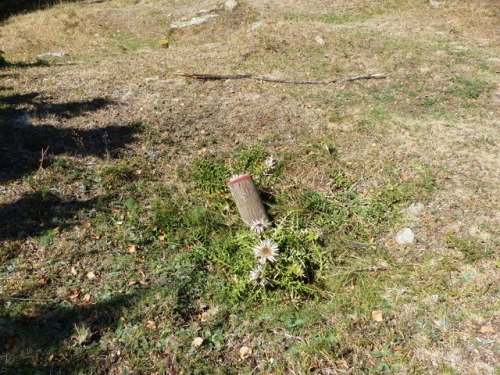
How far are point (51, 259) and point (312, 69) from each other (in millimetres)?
7116

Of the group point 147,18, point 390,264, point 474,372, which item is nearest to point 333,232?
point 390,264

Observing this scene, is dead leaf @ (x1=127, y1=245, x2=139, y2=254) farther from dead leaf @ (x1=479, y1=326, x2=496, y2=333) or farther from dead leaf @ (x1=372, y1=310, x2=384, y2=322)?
dead leaf @ (x1=479, y1=326, x2=496, y2=333)

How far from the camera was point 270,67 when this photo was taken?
9.01 meters

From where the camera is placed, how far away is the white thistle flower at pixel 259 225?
4293 millimetres

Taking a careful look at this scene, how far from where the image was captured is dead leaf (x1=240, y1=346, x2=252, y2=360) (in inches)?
129

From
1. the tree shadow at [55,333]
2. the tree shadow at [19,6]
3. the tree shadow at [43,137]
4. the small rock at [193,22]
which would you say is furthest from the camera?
the tree shadow at [19,6]

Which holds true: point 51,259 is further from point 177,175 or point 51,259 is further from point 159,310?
point 177,175

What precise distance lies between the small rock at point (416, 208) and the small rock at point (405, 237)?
1.25 feet

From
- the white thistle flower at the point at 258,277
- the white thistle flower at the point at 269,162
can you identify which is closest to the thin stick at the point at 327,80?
the white thistle flower at the point at 269,162

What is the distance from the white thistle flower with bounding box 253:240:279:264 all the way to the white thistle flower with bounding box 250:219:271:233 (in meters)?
0.33

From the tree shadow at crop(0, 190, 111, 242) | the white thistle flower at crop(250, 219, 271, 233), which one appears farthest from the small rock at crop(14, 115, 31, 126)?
the white thistle flower at crop(250, 219, 271, 233)

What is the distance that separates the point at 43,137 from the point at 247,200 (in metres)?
3.71

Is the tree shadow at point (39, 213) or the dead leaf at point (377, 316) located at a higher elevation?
the tree shadow at point (39, 213)

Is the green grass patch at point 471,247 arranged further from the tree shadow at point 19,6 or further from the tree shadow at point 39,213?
the tree shadow at point 19,6
